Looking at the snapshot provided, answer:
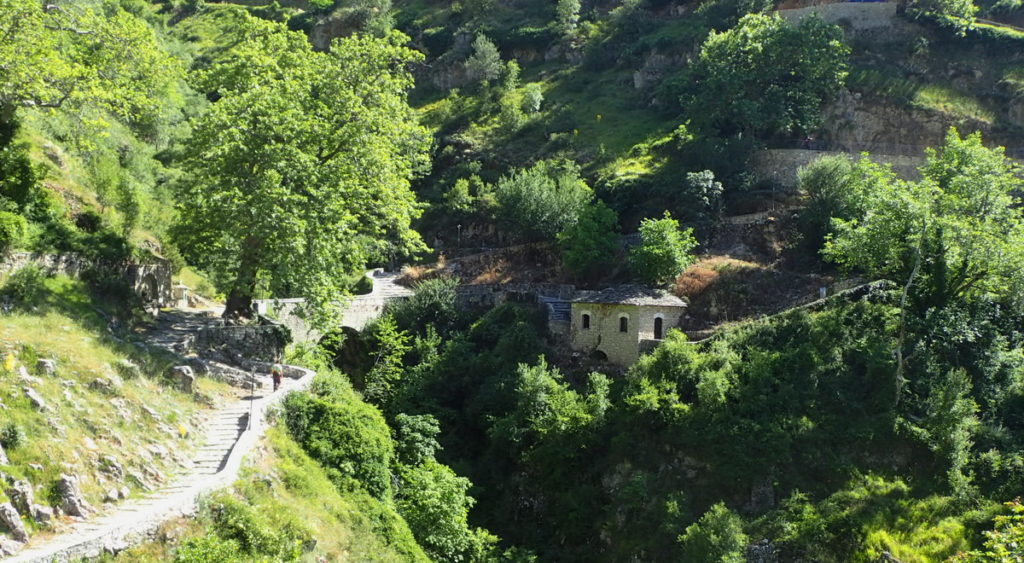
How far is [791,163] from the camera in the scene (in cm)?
4119

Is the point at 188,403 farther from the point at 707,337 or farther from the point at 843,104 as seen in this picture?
the point at 843,104

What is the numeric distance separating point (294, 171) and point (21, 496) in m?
13.0

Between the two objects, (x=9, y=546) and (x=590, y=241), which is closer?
(x=9, y=546)

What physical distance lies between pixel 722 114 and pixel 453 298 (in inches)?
683

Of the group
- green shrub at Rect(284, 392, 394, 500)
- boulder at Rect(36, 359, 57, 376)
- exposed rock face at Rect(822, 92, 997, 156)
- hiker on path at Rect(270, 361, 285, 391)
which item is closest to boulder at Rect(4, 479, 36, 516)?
boulder at Rect(36, 359, 57, 376)

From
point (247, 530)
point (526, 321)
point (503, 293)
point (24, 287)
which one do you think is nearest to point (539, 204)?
point (503, 293)

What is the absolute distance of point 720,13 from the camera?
2111 inches

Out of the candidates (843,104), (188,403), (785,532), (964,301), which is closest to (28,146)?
(188,403)

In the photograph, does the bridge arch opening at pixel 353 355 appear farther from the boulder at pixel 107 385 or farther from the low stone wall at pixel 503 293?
the boulder at pixel 107 385

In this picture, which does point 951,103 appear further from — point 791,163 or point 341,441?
point 341,441

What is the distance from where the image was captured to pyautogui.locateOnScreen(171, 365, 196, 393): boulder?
1917cm

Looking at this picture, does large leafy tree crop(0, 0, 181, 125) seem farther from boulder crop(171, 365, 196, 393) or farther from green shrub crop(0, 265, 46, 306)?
boulder crop(171, 365, 196, 393)

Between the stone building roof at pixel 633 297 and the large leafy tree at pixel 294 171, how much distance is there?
8.60 m

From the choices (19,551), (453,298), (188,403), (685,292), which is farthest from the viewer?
(453,298)
